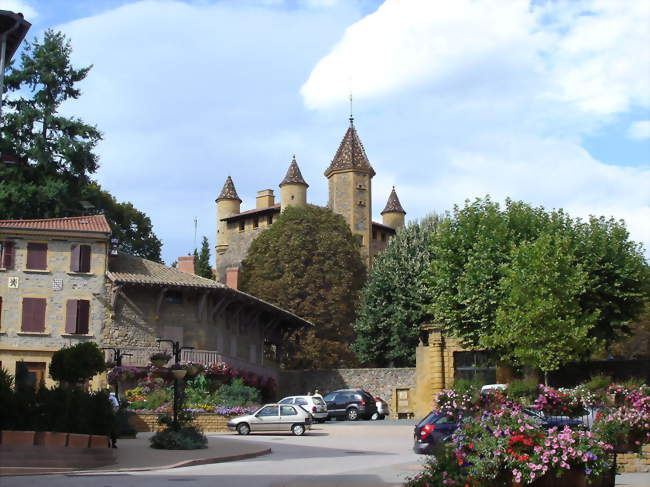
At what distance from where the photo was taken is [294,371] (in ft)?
185

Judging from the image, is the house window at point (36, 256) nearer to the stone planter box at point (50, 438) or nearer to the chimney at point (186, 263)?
the chimney at point (186, 263)

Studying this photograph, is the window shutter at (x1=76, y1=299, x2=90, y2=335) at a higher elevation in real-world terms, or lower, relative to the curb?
higher

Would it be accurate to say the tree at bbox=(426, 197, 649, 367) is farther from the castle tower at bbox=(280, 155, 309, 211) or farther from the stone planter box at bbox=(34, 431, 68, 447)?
the castle tower at bbox=(280, 155, 309, 211)

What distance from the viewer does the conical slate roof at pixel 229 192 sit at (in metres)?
95.6

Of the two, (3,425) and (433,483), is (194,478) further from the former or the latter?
(433,483)

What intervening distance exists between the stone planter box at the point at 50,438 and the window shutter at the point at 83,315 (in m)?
25.0

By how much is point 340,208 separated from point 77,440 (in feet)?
217


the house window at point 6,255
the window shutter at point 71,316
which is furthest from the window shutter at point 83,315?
the house window at point 6,255

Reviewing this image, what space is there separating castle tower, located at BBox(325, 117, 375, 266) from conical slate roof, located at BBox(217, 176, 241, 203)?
14.4 m

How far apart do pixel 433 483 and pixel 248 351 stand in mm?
40090

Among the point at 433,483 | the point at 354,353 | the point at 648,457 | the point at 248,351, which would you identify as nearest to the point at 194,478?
the point at 433,483

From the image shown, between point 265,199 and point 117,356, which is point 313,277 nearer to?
point 117,356

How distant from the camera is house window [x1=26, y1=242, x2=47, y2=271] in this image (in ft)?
138

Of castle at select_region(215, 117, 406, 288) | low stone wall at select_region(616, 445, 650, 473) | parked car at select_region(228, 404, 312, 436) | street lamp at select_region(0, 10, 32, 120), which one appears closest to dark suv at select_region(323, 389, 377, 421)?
parked car at select_region(228, 404, 312, 436)
